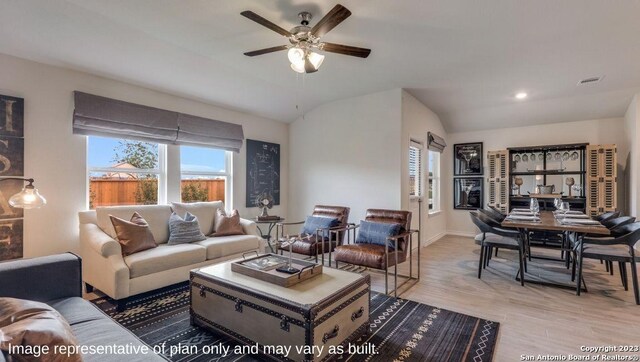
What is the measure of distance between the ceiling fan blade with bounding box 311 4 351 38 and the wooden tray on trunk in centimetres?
187

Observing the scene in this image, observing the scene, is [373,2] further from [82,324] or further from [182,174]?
[182,174]

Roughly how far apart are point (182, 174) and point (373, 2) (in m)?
3.43

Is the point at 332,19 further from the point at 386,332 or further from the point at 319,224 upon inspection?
the point at 319,224

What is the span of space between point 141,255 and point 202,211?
3.96 ft

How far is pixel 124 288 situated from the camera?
2699mm

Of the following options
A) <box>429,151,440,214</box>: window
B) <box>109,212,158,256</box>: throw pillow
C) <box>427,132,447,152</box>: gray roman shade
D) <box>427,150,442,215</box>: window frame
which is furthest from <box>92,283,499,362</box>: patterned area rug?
<box>427,150,442,215</box>: window frame

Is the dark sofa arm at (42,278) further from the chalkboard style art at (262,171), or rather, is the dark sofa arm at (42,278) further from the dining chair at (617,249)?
the dining chair at (617,249)

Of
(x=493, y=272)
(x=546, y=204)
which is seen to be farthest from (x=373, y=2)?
(x=546, y=204)

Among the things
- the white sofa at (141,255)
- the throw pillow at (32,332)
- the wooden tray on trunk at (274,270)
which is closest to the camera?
the throw pillow at (32,332)

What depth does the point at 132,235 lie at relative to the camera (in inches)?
122

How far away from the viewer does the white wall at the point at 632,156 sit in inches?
181

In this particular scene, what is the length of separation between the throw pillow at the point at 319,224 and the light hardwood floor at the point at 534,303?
0.86m

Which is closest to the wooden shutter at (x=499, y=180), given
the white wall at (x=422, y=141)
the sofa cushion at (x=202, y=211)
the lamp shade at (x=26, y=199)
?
the white wall at (x=422, y=141)

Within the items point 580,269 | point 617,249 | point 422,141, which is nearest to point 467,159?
point 422,141
